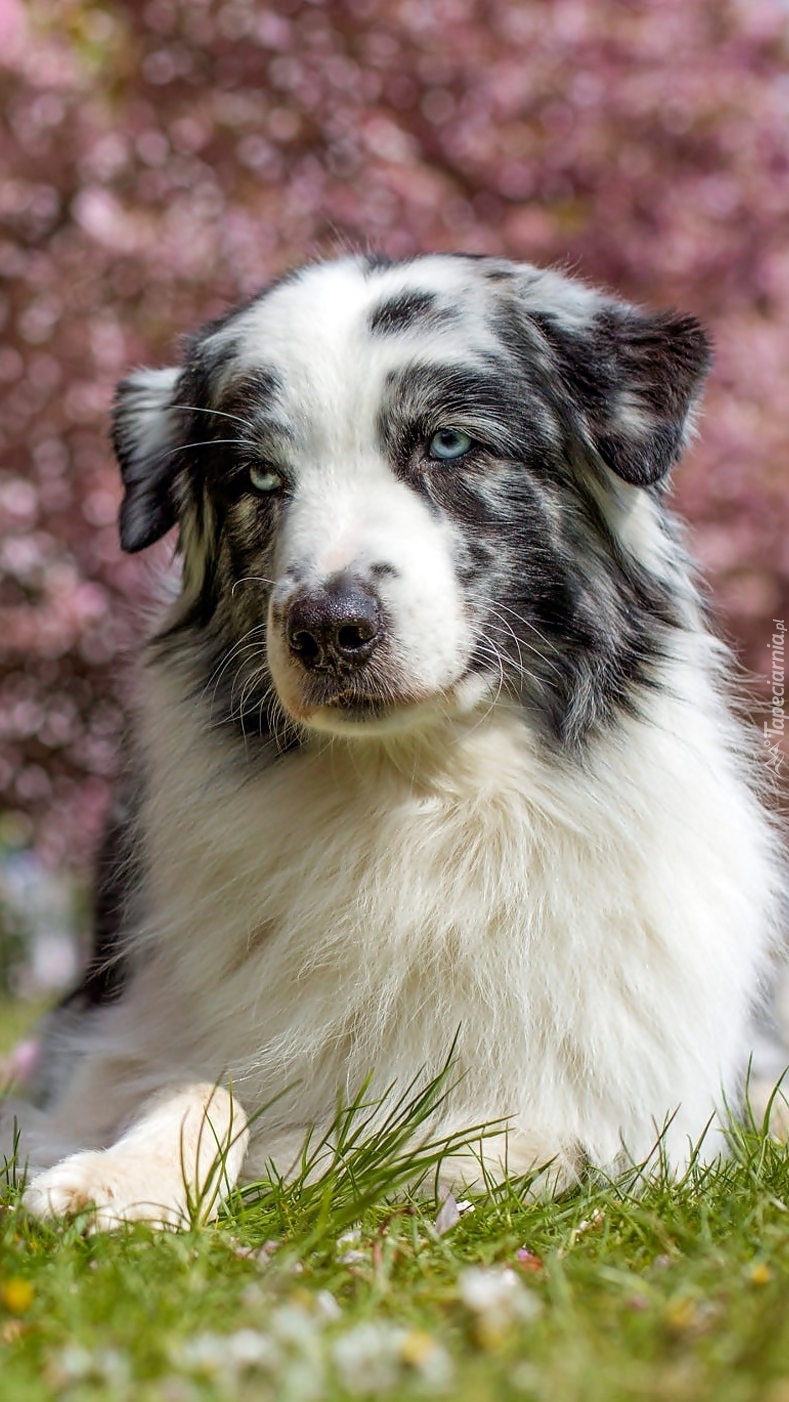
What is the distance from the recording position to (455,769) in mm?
3016

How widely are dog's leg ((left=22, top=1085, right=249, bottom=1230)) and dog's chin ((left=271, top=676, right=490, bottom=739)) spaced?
0.72 metres

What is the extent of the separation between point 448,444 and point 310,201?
4.99 meters

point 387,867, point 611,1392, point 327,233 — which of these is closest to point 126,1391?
point 611,1392

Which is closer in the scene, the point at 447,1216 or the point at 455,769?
the point at 447,1216

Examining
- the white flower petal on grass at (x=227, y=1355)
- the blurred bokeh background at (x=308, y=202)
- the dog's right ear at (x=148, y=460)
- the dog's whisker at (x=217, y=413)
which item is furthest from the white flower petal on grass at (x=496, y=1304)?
the blurred bokeh background at (x=308, y=202)

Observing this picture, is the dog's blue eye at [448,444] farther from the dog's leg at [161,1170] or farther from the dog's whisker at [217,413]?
the dog's leg at [161,1170]

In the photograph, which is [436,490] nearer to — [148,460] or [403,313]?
[403,313]

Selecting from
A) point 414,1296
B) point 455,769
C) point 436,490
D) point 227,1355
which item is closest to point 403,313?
point 436,490

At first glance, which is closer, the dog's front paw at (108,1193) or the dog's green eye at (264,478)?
the dog's front paw at (108,1193)

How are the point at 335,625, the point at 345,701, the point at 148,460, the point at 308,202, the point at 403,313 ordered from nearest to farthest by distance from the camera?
the point at 335,625
the point at 345,701
the point at 403,313
the point at 148,460
the point at 308,202

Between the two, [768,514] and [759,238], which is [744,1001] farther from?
[759,238]

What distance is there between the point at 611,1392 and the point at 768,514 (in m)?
7.23

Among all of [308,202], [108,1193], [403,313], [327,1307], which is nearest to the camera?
[327,1307]

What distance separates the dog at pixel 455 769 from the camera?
112 inches
